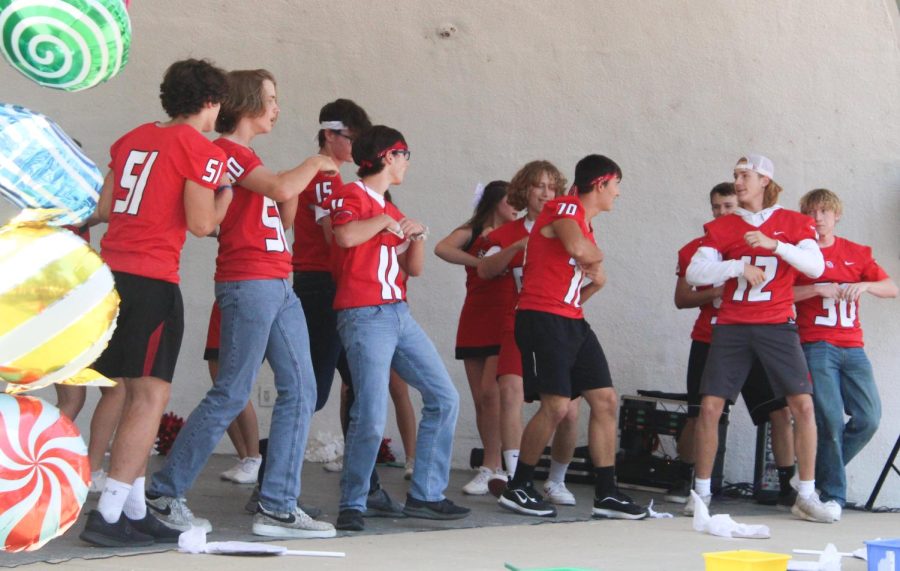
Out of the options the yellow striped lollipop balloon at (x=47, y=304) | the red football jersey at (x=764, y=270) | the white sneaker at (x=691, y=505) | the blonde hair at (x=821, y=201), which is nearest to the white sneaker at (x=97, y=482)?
the white sneaker at (x=691, y=505)

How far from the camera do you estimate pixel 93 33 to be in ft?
7.96

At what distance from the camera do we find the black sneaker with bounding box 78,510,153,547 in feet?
11.9

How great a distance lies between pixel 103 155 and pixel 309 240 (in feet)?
8.18

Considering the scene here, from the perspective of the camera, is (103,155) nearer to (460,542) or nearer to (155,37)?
(155,37)

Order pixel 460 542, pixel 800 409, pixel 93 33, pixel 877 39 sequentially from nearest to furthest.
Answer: pixel 93 33
pixel 460 542
pixel 800 409
pixel 877 39

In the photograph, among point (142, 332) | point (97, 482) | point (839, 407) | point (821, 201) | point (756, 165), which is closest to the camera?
point (142, 332)

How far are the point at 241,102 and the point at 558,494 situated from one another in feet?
8.08

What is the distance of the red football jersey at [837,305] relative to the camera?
5.99 metres

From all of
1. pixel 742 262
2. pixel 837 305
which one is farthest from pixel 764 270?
pixel 837 305

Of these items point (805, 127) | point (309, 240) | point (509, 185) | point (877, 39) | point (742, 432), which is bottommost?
point (742, 432)

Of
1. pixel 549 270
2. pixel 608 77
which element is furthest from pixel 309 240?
pixel 608 77

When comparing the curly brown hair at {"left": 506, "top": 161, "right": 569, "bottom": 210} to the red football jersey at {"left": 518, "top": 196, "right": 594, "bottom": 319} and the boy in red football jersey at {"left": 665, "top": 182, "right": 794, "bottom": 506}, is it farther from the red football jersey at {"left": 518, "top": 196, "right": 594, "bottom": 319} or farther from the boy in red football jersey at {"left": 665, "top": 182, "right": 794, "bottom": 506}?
the boy in red football jersey at {"left": 665, "top": 182, "right": 794, "bottom": 506}

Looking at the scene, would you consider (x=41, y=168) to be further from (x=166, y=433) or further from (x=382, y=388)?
(x=166, y=433)

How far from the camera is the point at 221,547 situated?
3738 millimetres
